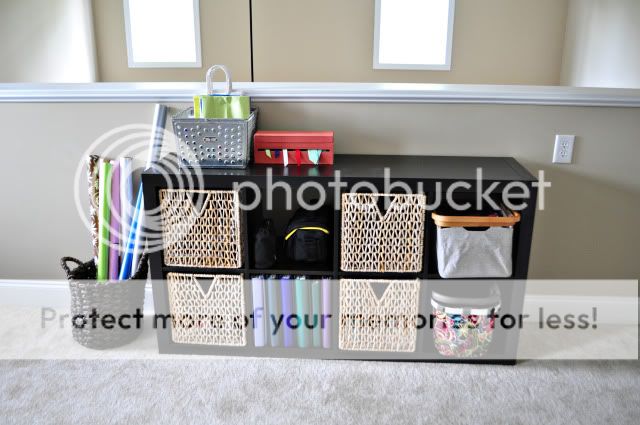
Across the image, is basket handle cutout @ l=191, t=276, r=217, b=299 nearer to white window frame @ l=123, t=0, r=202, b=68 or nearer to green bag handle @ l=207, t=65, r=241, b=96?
green bag handle @ l=207, t=65, r=241, b=96

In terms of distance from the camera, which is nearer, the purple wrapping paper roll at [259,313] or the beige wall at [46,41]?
the purple wrapping paper roll at [259,313]

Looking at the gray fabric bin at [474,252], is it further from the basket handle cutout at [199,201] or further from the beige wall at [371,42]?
the beige wall at [371,42]

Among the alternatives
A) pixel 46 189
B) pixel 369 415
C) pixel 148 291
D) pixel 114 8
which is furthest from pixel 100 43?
pixel 369 415

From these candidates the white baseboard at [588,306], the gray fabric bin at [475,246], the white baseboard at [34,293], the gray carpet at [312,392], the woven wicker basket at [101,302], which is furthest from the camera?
the white baseboard at [34,293]

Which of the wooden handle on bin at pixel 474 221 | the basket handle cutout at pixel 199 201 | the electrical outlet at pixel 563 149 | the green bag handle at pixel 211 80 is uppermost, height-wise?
the green bag handle at pixel 211 80

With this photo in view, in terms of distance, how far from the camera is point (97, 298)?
6.75 feet

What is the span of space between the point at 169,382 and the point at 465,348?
3.46 ft

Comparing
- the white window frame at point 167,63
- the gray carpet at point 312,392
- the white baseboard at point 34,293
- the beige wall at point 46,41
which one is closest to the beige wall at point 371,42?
the white window frame at point 167,63

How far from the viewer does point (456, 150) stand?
7.13 ft

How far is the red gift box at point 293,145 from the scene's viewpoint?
6.42 feet

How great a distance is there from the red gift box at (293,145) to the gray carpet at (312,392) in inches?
29.6

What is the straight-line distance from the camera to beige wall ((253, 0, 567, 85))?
4.33 meters

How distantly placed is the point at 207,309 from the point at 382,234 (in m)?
0.71

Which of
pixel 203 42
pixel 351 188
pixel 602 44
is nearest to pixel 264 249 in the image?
pixel 351 188
